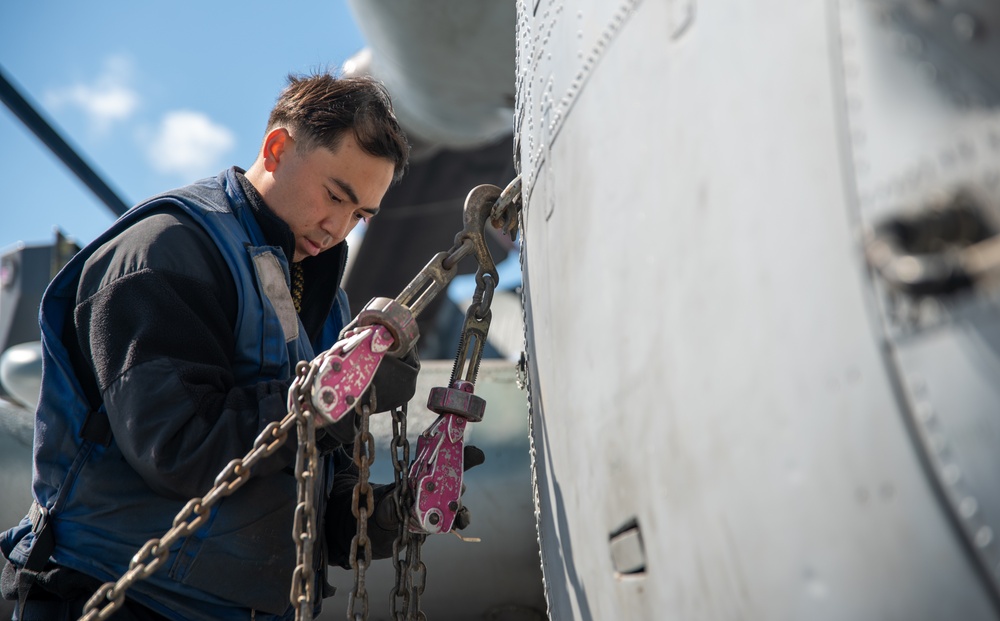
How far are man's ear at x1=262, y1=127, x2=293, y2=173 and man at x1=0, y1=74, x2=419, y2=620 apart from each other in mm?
198

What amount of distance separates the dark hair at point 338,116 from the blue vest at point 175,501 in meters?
0.34

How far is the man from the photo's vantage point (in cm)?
195

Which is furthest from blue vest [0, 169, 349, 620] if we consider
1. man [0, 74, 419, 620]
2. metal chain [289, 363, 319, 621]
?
metal chain [289, 363, 319, 621]

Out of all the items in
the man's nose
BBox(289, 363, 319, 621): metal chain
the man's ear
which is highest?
the man's ear

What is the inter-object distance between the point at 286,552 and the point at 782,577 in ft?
4.41

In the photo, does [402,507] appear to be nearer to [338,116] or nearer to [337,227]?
[337,227]

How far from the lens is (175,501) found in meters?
2.05

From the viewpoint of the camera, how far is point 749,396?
44.4 inches

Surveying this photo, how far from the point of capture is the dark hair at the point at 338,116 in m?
2.41

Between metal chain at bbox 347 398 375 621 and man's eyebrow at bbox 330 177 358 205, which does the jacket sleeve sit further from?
man's eyebrow at bbox 330 177 358 205

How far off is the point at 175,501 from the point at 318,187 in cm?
85

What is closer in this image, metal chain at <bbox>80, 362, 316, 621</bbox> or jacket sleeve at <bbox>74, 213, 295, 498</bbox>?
metal chain at <bbox>80, 362, 316, 621</bbox>

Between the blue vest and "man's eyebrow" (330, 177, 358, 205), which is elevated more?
"man's eyebrow" (330, 177, 358, 205)

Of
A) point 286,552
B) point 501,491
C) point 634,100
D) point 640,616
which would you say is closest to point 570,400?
point 640,616
